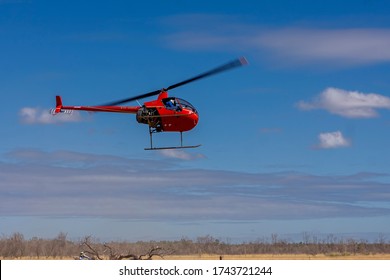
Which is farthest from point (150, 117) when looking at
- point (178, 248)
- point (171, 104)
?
point (178, 248)

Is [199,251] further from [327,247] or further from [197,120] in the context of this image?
[197,120]

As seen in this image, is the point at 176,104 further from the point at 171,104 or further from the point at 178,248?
the point at 178,248

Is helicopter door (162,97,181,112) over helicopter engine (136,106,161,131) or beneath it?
over

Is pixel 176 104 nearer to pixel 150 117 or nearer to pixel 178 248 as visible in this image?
pixel 150 117

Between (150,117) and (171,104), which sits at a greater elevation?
(171,104)

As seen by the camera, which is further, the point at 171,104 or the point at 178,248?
the point at 178,248

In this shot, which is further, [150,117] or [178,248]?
[178,248]

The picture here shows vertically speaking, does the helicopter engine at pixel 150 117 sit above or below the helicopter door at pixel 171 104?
below

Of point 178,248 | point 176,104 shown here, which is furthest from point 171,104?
point 178,248

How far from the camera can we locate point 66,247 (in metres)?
111
